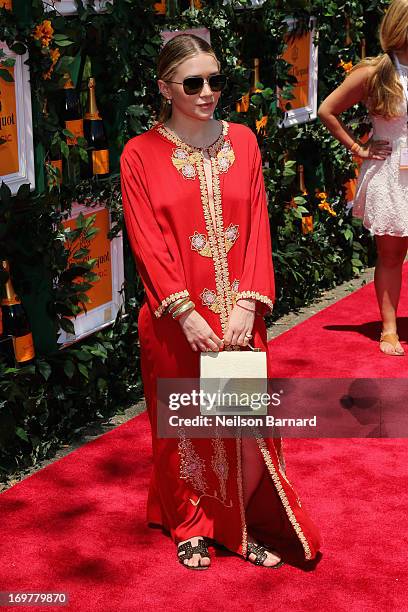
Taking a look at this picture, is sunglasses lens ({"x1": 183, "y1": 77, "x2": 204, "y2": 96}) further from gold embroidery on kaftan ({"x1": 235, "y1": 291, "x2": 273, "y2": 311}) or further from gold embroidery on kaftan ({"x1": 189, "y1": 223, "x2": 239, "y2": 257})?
gold embroidery on kaftan ({"x1": 235, "y1": 291, "x2": 273, "y2": 311})

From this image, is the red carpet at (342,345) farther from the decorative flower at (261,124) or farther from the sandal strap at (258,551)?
the sandal strap at (258,551)

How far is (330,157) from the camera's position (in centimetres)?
850

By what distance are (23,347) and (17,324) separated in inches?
4.7

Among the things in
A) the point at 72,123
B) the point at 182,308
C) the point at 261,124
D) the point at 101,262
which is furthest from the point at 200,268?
the point at 261,124

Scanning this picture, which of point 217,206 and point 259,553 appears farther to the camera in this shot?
point 259,553

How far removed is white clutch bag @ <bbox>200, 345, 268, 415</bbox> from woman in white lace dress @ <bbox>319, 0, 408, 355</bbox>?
2.85 metres

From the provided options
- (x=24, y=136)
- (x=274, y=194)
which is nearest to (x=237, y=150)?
(x=24, y=136)

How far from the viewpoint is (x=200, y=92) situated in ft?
13.2

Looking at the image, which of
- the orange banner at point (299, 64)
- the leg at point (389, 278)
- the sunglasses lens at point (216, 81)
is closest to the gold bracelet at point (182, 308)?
the sunglasses lens at point (216, 81)

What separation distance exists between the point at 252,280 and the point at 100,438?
6.53 feet

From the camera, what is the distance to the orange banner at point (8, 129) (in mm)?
5148

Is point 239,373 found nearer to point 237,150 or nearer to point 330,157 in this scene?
point 237,150

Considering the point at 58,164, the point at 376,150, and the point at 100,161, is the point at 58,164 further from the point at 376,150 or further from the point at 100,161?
the point at 376,150

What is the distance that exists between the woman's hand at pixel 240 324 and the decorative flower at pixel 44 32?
74.0 inches
